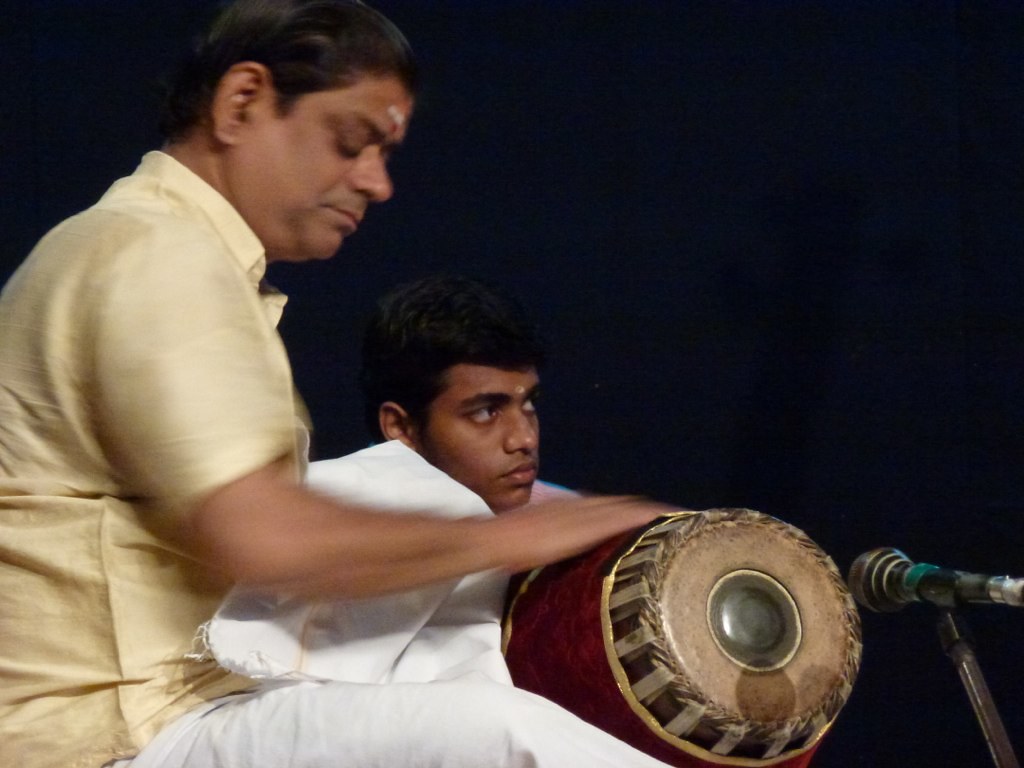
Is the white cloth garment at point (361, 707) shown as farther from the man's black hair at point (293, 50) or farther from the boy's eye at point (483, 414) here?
the boy's eye at point (483, 414)

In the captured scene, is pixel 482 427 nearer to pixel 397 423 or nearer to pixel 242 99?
pixel 397 423

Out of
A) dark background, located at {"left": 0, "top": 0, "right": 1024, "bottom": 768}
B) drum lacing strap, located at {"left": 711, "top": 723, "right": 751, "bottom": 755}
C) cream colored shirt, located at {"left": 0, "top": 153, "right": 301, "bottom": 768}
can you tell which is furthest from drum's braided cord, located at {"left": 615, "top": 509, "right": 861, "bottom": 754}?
dark background, located at {"left": 0, "top": 0, "right": 1024, "bottom": 768}

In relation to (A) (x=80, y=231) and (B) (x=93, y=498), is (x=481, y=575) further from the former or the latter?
(A) (x=80, y=231)

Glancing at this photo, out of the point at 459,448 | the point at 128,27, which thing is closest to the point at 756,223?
the point at 459,448

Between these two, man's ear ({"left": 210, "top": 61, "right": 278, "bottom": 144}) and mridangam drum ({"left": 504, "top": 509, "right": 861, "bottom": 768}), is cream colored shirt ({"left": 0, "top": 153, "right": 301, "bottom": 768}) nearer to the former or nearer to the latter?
man's ear ({"left": 210, "top": 61, "right": 278, "bottom": 144})

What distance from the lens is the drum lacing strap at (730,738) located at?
62.3 inches

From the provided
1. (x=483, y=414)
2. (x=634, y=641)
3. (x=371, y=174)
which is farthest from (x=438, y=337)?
(x=634, y=641)

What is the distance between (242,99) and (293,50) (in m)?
0.08

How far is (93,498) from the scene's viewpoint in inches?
56.6

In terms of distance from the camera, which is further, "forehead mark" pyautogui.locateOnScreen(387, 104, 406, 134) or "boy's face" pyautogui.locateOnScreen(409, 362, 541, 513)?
"boy's face" pyautogui.locateOnScreen(409, 362, 541, 513)

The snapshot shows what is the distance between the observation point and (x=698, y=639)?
162 cm

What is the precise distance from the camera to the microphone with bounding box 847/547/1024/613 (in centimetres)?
178

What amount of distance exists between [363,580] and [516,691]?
21cm

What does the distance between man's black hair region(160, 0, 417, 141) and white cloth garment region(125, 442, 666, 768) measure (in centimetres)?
55
